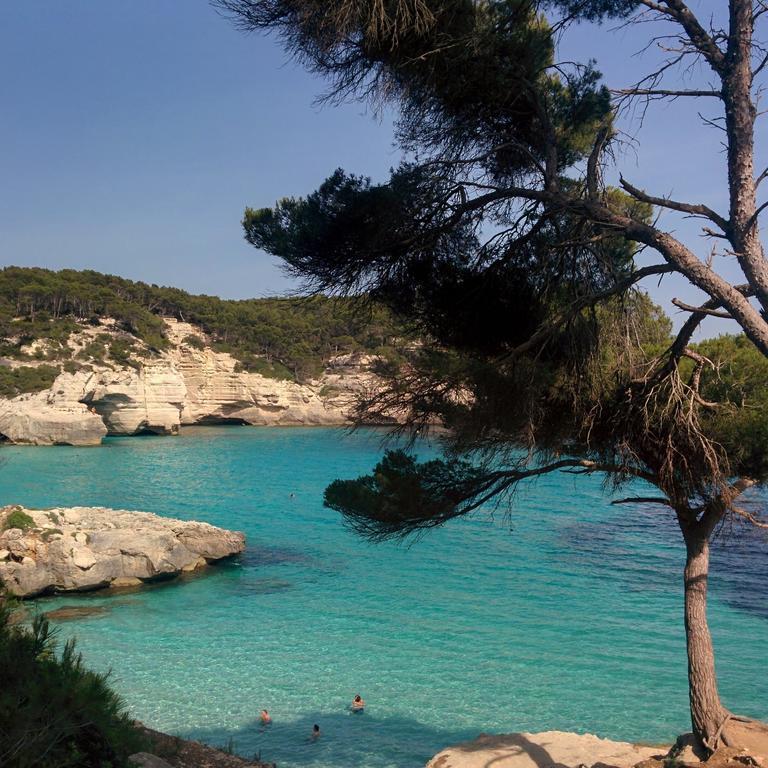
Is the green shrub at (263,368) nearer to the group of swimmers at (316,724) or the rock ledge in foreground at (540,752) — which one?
the group of swimmers at (316,724)

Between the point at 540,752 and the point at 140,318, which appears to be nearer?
the point at 540,752

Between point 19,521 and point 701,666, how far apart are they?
14.2 metres

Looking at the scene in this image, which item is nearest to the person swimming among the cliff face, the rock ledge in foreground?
the rock ledge in foreground

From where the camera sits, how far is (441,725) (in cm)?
945

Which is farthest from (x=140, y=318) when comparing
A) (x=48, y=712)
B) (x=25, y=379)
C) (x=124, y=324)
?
(x=48, y=712)

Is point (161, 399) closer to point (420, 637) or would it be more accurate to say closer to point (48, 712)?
point (420, 637)

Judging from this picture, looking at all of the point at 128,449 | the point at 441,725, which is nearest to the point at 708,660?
the point at 441,725

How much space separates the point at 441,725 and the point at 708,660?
4956 mm

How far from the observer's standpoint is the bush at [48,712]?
303cm

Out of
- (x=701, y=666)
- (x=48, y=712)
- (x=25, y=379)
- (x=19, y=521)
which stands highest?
(x=25, y=379)

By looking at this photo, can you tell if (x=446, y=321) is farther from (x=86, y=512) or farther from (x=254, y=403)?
(x=254, y=403)

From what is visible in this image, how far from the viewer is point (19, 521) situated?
598 inches

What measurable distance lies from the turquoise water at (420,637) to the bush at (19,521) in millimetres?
1205

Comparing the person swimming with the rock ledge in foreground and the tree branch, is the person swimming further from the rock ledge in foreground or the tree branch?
the tree branch
